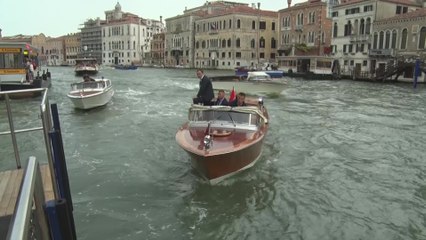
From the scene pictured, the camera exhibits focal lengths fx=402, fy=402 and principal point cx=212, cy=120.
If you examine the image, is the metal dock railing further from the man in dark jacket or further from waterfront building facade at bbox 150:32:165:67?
waterfront building facade at bbox 150:32:165:67

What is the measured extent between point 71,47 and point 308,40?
274 feet

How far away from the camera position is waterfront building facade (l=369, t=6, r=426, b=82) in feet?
116

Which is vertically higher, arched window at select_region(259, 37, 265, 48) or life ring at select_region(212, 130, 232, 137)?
arched window at select_region(259, 37, 265, 48)

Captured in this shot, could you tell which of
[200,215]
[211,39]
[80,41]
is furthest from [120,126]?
[80,41]

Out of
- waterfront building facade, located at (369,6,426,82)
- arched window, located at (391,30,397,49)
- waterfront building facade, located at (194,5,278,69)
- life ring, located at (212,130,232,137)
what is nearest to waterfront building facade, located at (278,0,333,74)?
waterfront building facade, located at (369,6,426,82)

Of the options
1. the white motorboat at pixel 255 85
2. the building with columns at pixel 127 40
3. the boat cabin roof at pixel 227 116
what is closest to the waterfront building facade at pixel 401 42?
the white motorboat at pixel 255 85

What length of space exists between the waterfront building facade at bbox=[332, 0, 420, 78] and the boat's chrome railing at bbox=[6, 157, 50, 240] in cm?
3947

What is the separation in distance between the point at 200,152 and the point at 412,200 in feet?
12.7

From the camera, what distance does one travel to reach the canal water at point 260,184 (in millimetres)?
6070

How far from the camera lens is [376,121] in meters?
15.4

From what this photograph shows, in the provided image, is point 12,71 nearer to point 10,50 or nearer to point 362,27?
point 10,50

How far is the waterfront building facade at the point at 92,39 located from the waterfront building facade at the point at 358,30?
2894 inches

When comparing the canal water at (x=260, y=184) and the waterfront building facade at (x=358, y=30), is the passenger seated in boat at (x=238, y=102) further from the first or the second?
the waterfront building facade at (x=358, y=30)

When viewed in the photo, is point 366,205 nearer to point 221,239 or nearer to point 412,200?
point 412,200
